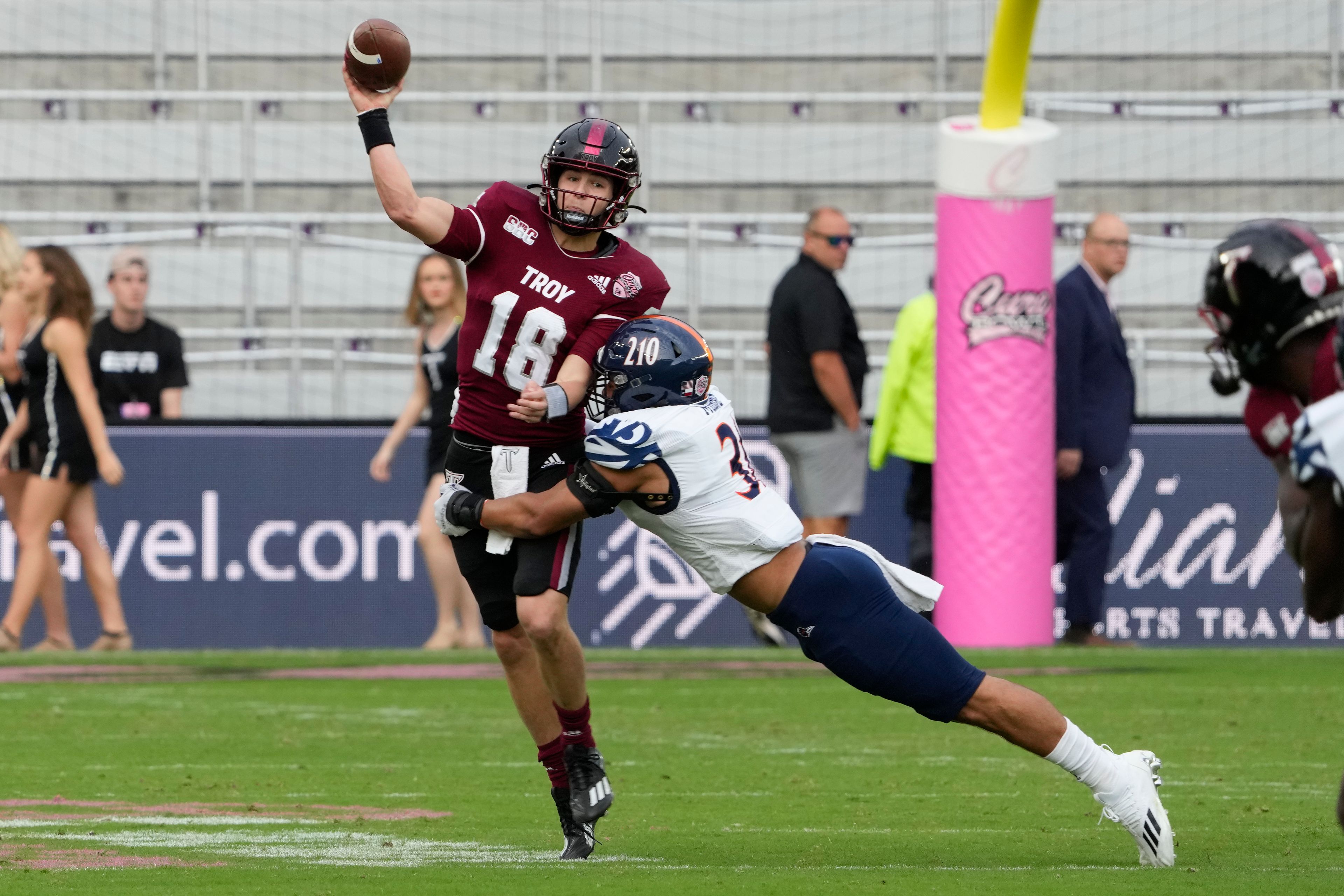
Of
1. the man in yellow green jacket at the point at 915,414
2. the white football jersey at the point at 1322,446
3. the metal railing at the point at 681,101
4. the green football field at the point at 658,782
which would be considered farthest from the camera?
the metal railing at the point at 681,101

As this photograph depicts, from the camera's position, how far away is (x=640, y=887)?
4430mm

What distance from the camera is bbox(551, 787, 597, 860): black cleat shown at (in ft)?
16.6

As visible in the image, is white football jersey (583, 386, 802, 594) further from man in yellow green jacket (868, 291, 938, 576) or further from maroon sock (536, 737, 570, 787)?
man in yellow green jacket (868, 291, 938, 576)

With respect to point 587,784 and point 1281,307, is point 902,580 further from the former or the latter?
point 1281,307

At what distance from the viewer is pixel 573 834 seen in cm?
510

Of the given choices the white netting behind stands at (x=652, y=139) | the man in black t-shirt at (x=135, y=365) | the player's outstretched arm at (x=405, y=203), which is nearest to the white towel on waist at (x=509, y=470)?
the player's outstretched arm at (x=405, y=203)

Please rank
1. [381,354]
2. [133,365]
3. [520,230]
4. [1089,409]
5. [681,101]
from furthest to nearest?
[681,101]
[381,354]
[133,365]
[1089,409]
[520,230]

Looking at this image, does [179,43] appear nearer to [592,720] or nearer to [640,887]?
[592,720]

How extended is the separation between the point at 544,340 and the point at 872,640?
1.12m

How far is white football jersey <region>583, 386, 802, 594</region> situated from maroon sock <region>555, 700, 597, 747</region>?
0.60 metres

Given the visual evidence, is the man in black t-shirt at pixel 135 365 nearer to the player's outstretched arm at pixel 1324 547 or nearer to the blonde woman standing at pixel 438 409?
the blonde woman standing at pixel 438 409

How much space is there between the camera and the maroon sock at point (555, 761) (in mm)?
5254

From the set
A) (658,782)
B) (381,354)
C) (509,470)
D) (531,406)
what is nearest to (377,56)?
(531,406)

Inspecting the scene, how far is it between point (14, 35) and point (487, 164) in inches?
158
